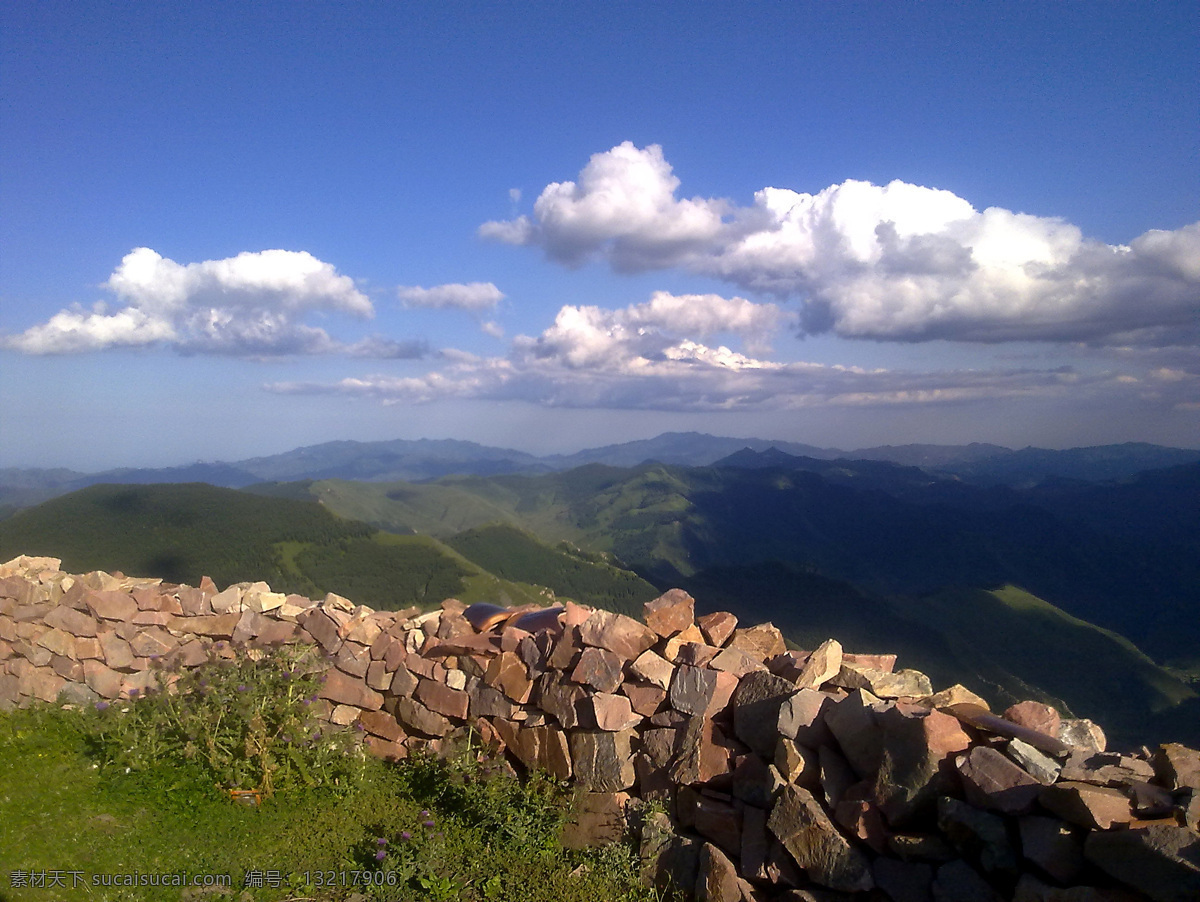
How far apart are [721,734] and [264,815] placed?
4.39 m

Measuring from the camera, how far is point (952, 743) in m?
5.22

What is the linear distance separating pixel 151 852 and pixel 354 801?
172 cm

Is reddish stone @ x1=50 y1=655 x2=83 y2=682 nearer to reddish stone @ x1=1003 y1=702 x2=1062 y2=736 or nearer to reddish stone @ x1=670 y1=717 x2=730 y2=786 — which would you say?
reddish stone @ x1=670 y1=717 x2=730 y2=786

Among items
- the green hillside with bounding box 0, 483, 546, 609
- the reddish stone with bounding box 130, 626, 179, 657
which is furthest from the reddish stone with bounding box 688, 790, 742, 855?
the green hillside with bounding box 0, 483, 546, 609

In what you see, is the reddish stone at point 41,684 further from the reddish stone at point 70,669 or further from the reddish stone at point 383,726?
the reddish stone at point 383,726

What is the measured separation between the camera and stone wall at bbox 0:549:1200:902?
4617mm

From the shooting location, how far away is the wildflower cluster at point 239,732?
7.01 m

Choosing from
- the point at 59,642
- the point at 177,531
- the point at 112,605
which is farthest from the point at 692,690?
the point at 177,531

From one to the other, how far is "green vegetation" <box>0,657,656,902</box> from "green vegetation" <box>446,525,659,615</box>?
12194 cm

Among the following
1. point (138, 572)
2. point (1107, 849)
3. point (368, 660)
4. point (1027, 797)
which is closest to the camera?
point (1107, 849)

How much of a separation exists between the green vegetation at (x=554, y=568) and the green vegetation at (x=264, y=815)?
122 meters

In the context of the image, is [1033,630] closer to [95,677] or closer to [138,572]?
[138,572]

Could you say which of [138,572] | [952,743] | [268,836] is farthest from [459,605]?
[138,572]

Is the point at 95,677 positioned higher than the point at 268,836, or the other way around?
the point at 95,677
